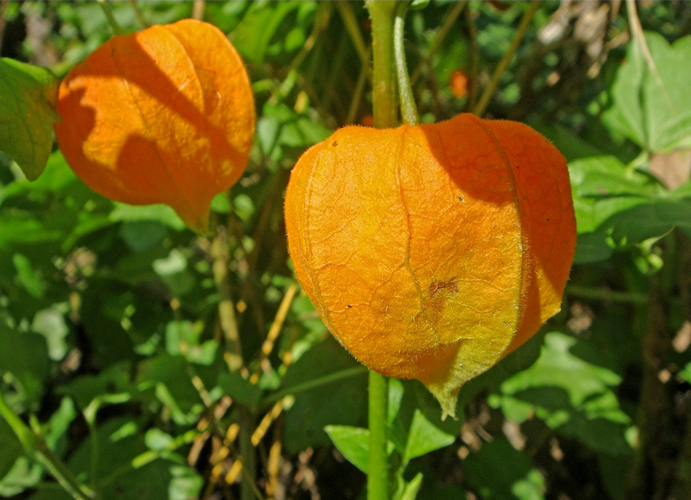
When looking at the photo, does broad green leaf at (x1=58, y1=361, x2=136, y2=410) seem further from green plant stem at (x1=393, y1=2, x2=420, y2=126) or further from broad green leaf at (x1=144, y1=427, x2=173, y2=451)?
green plant stem at (x1=393, y1=2, x2=420, y2=126)

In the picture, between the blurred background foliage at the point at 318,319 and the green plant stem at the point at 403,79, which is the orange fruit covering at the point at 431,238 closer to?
the green plant stem at the point at 403,79

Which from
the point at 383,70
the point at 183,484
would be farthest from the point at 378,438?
the point at 183,484

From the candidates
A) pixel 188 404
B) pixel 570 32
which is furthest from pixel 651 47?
pixel 188 404

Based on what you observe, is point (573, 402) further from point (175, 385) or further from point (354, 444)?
point (175, 385)

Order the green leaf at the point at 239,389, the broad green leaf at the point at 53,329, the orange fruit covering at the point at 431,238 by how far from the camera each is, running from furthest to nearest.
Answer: the broad green leaf at the point at 53,329 < the green leaf at the point at 239,389 < the orange fruit covering at the point at 431,238

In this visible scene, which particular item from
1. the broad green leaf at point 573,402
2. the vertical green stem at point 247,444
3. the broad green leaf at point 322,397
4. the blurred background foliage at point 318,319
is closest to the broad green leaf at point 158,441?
the blurred background foliage at point 318,319

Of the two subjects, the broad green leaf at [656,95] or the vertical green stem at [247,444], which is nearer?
the broad green leaf at [656,95]

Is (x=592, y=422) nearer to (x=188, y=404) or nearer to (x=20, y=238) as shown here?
(x=188, y=404)
